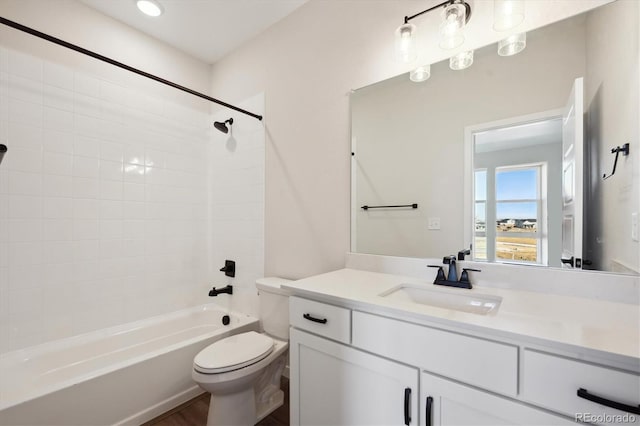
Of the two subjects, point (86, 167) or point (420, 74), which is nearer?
point (420, 74)

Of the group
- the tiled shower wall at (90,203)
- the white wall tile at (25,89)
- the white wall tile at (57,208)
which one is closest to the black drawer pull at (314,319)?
the tiled shower wall at (90,203)

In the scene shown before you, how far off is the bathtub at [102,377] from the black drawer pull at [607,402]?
1.87 metres

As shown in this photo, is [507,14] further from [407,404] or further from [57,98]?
[57,98]

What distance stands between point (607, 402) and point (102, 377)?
2.01m

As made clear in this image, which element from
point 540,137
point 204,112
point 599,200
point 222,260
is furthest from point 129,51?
point 599,200

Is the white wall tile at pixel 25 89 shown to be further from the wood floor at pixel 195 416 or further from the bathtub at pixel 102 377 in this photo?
the wood floor at pixel 195 416

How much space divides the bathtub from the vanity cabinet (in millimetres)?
911

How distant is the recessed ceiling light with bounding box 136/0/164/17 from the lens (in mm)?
1854

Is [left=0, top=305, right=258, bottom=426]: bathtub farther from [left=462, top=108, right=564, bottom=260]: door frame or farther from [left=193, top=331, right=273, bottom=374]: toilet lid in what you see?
[left=462, top=108, right=564, bottom=260]: door frame

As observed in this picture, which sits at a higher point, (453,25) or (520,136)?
(453,25)

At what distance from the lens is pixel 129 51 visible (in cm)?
212

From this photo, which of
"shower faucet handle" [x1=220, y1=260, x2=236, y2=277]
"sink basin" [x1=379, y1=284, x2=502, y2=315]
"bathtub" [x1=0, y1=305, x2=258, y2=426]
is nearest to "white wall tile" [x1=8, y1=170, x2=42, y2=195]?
"bathtub" [x1=0, y1=305, x2=258, y2=426]

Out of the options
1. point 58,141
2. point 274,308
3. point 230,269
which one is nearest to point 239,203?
point 230,269

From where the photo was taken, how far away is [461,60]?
4.29ft
